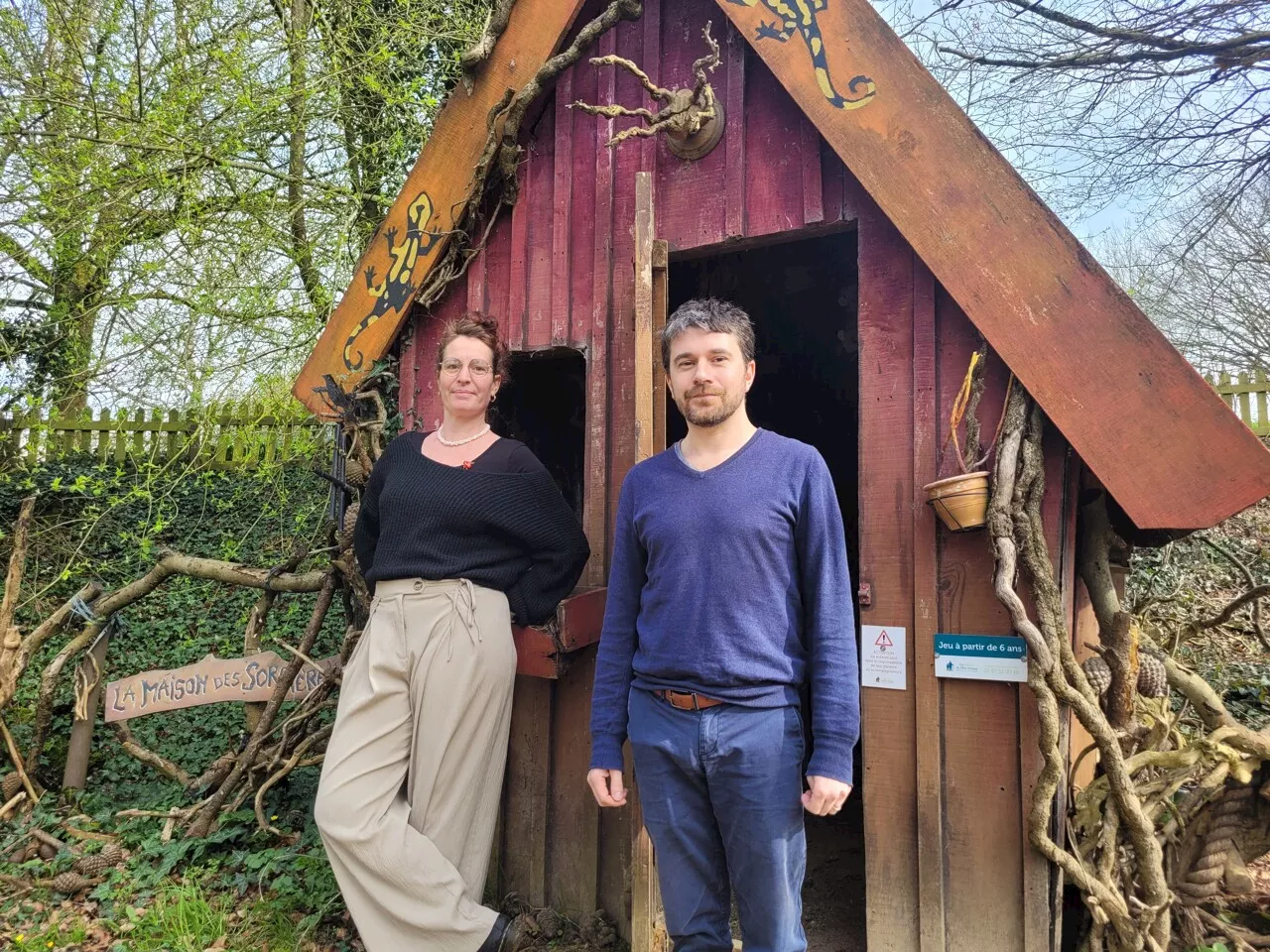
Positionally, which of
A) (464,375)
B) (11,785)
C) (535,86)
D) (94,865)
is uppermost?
(535,86)

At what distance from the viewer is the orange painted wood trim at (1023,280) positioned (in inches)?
83.2

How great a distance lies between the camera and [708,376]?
2.03 metres

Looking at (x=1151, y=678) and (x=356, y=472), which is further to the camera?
(x=356, y=472)

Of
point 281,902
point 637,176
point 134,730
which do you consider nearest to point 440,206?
point 637,176

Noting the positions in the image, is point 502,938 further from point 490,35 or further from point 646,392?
point 490,35

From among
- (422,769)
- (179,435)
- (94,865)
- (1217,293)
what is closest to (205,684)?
(94,865)

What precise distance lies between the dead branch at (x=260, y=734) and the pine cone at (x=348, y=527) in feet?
0.55

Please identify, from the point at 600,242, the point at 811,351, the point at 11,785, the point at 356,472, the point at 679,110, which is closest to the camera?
the point at 679,110

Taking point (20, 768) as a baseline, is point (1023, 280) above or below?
above

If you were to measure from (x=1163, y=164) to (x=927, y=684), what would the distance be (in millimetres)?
5112

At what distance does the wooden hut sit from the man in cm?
46

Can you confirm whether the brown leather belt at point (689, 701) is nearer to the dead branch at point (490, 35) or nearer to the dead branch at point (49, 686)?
the dead branch at point (490, 35)

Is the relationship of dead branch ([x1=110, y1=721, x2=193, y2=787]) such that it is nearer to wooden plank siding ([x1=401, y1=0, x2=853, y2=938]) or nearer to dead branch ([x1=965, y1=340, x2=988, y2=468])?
wooden plank siding ([x1=401, y1=0, x2=853, y2=938])

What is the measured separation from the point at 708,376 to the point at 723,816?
3.58 ft
